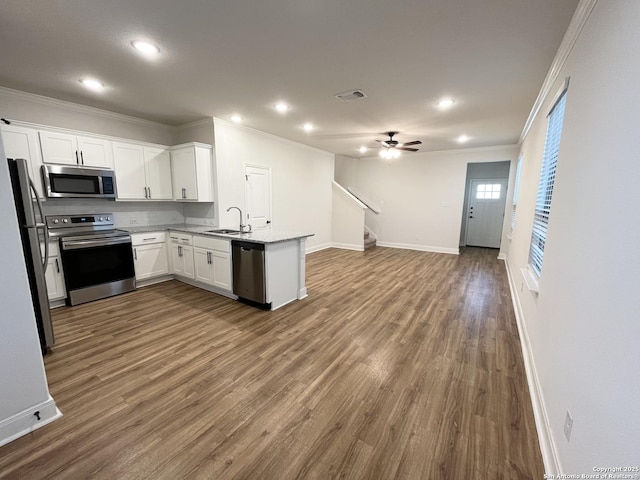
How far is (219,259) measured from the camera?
12.8 feet

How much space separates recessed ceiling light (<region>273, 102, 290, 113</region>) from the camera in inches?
145

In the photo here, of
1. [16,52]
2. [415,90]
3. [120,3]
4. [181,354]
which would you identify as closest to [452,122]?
[415,90]

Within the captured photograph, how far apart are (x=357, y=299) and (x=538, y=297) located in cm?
213

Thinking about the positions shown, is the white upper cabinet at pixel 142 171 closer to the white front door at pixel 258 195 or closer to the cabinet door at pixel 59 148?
the cabinet door at pixel 59 148

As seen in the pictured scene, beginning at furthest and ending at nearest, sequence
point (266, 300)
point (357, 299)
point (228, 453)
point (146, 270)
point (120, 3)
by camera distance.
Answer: point (146, 270) < point (357, 299) < point (266, 300) < point (120, 3) < point (228, 453)

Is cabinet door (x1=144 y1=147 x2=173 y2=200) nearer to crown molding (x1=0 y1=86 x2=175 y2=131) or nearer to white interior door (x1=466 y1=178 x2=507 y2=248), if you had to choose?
crown molding (x1=0 y1=86 x2=175 y2=131)

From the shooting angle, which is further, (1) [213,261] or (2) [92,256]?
(1) [213,261]

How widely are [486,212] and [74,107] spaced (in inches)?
376

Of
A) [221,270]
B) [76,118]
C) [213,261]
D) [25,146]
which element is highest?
[76,118]

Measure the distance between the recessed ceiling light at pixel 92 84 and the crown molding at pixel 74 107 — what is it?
878 millimetres

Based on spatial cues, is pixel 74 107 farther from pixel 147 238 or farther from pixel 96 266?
pixel 96 266

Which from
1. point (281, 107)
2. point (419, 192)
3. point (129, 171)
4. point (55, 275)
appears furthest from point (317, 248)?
point (55, 275)

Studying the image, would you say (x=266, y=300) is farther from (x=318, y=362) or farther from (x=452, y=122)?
(x=452, y=122)

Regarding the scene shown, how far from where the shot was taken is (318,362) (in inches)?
94.7
